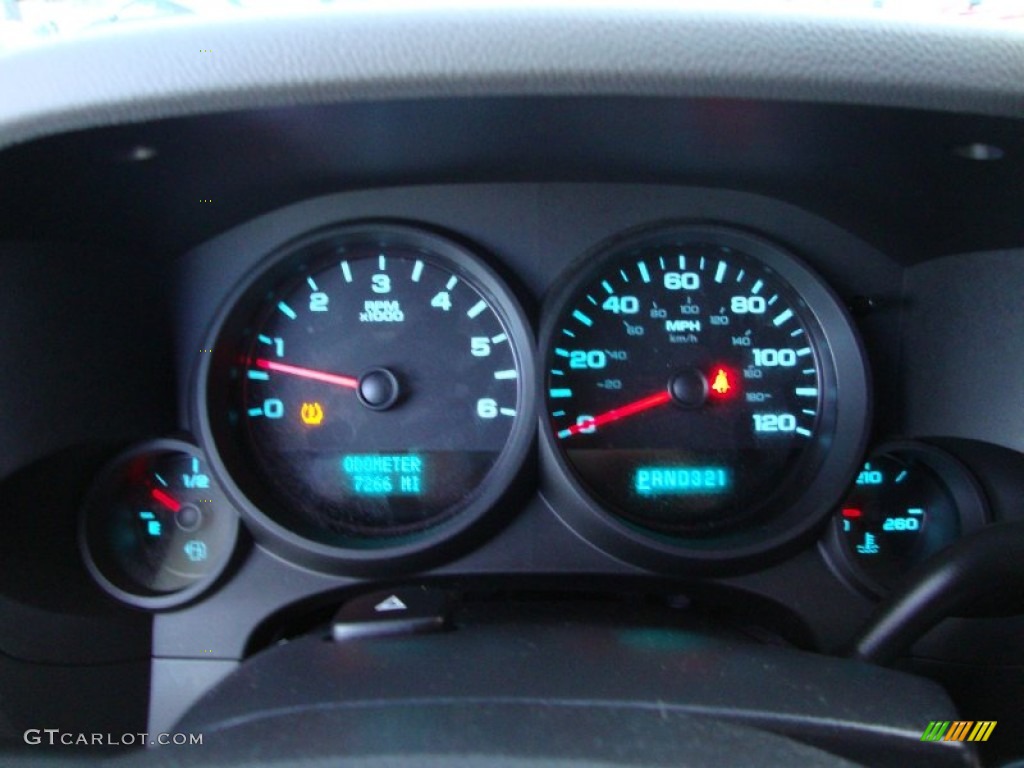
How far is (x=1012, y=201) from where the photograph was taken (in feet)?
5.81

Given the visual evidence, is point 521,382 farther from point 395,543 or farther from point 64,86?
point 64,86

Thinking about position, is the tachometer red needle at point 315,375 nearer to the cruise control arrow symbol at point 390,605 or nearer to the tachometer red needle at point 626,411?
the tachometer red needle at point 626,411

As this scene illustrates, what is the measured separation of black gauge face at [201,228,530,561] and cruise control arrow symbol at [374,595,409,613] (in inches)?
20.7

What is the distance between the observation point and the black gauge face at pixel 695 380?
7.61ft

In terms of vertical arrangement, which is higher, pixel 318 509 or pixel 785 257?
pixel 785 257

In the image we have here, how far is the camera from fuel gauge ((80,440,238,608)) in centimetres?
220

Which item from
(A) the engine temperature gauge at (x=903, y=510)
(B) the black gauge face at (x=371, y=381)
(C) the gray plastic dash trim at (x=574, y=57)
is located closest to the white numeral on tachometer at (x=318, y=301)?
(B) the black gauge face at (x=371, y=381)

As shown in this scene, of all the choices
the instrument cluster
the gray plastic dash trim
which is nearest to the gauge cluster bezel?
the instrument cluster

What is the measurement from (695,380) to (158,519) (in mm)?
1385

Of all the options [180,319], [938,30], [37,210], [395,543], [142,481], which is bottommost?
[395,543]

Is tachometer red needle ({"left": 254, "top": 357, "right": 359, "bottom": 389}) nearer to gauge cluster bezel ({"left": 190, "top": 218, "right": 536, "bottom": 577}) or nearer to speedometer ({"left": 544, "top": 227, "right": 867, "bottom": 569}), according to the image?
gauge cluster bezel ({"left": 190, "top": 218, "right": 536, "bottom": 577})

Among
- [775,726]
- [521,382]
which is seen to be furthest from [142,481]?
[775,726]

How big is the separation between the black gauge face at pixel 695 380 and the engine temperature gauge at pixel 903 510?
0.15 metres

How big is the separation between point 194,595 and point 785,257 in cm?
164
